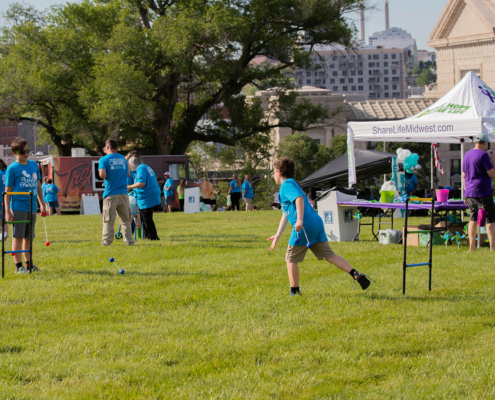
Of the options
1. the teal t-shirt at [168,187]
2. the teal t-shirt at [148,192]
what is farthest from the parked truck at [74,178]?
the teal t-shirt at [148,192]

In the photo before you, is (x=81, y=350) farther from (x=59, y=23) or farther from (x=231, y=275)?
(x=59, y=23)

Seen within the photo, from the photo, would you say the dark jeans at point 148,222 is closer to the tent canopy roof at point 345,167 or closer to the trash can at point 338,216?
the trash can at point 338,216

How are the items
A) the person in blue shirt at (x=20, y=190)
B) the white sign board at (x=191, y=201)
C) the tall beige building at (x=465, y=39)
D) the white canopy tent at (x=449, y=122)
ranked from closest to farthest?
the person in blue shirt at (x=20, y=190) < the white canopy tent at (x=449, y=122) < the white sign board at (x=191, y=201) < the tall beige building at (x=465, y=39)

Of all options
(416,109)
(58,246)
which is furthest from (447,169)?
(58,246)

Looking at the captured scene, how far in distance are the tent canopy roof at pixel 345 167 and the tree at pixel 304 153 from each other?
227ft

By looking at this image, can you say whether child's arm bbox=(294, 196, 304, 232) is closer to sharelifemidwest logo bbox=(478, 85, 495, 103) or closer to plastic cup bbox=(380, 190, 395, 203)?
plastic cup bbox=(380, 190, 395, 203)

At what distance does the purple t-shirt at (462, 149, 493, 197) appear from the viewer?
32.6 ft

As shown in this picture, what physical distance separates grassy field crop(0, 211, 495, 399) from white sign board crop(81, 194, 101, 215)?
1844 cm

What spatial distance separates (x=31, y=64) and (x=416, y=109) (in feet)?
318

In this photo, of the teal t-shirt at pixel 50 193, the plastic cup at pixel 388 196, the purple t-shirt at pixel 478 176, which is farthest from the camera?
the teal t-shirt at pixel 50 193

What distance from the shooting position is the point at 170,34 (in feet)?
97.3

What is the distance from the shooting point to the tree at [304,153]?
88.5 meters

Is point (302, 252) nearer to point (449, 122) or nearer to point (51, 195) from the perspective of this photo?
point (449, 122)

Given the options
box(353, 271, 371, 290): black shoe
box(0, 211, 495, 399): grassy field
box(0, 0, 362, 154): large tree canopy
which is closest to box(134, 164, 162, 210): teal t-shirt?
box(0, 211, 495, 399): grassy field
